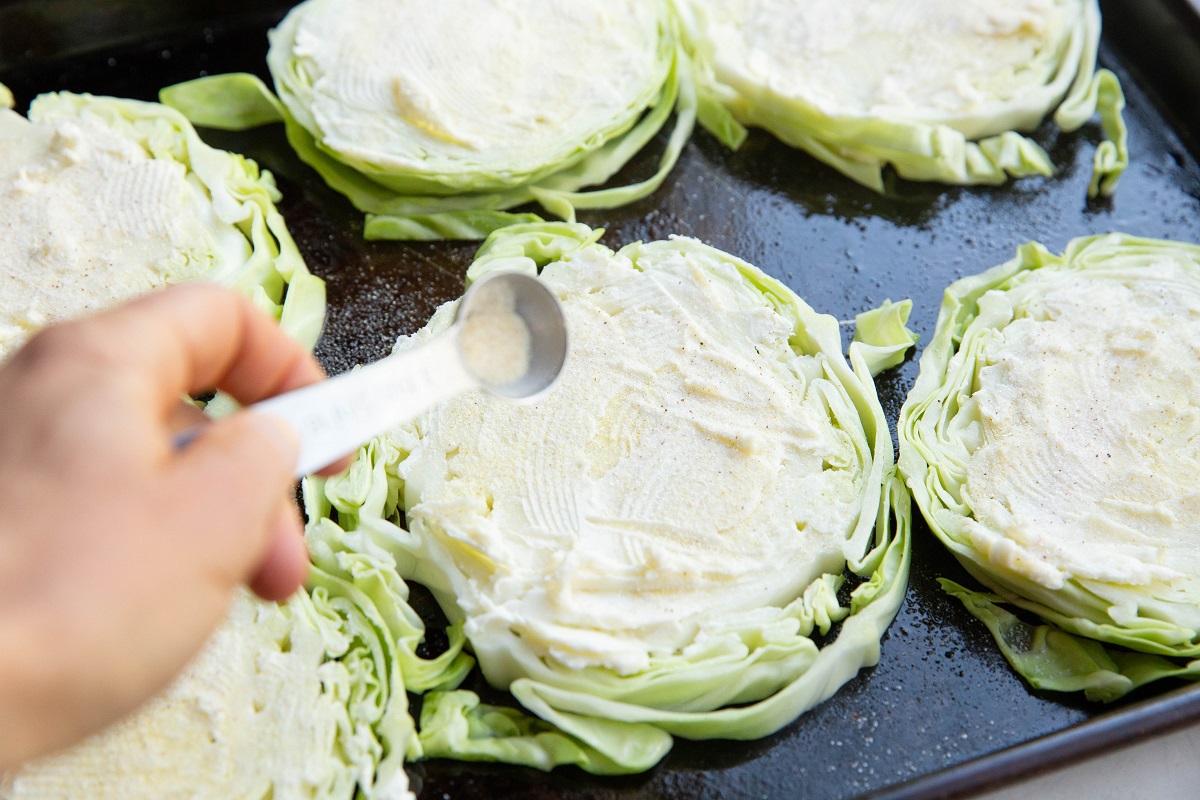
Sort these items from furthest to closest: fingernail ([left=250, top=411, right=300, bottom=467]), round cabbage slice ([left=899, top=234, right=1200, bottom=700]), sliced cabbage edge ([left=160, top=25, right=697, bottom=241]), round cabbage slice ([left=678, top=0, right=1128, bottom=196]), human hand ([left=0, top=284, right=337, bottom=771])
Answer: round cabbage slice ([left=678, top=0, right=1128, bottom=196]) < sliced cabbage edge ([left=160, top=25, right=697, bottom=241]) < round cabbage slice ([left=899, top=234, right=1200, bottom=700]) < fingernail ([left=250, top=411, right=300, bottom=467]) < human hand ([left=0, top=284, right=337, bottom=771])

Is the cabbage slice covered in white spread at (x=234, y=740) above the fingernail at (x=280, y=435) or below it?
below

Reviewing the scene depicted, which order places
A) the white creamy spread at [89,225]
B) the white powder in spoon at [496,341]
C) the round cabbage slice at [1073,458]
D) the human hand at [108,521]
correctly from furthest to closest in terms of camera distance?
the white creamy spread at [89,225]
the round cabbage slice at [1073,458]
the white powder in spoon at [496,341]
the human hand at [108,521]

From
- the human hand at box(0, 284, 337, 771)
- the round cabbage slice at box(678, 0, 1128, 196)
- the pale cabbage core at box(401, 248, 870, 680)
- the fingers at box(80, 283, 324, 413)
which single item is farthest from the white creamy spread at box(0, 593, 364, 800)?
the round cabbage slice at box(678, 0, 1128, 196)

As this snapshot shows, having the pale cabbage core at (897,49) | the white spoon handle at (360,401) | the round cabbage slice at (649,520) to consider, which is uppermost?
the white spoon handle at (360,401)

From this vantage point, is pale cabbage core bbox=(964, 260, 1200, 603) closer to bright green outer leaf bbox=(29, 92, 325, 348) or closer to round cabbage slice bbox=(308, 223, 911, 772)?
round cabbage slice bbox=(308, 223, 911, 772)

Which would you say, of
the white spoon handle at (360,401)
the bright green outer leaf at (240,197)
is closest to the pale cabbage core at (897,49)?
the bright green outer leaf at (240,197)

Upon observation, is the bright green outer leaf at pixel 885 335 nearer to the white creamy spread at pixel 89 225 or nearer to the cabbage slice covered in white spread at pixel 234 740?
the cabbage slice covered in white spread at pixel 234 740

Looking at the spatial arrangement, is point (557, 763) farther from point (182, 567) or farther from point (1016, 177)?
point (1016, 177)
